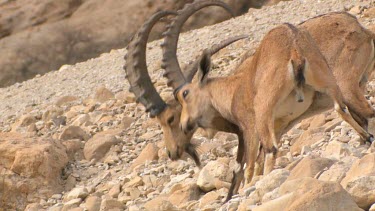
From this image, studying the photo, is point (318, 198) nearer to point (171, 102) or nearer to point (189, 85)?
point (189, 85)

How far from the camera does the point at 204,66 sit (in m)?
9.36

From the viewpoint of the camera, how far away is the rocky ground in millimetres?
6781

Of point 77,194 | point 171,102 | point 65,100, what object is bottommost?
point 65,100

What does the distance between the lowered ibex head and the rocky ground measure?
1.07ft

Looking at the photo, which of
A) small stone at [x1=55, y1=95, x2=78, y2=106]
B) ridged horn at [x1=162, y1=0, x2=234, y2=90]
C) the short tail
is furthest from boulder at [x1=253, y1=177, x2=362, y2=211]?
small stone at [x1=55, y1=95, x2=78, y2=106]

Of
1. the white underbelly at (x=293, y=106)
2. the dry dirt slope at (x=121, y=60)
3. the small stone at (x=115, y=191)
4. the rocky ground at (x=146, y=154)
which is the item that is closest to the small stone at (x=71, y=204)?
the rocky ground at (x=146, y=154)

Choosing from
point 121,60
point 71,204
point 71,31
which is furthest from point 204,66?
point 71,31

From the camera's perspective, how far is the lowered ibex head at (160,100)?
32.6ft

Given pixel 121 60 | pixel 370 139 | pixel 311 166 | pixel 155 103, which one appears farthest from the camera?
pixel 121 60

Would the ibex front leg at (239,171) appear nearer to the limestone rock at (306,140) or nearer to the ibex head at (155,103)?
the limestone rock at (306,140)

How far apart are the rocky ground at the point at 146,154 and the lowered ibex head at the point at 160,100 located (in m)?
0.33

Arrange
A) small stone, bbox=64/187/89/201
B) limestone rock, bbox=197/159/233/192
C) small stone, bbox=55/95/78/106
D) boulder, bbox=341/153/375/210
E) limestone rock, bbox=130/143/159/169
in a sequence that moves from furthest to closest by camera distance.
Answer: small stone, bbox=55/95/78/106 → limestone rock, bbox=130/143/159/169 → small stone, bbox=64/187/89/201 → limestone rock, bbox=197/159/233/192 → boulder, bbox=341/153/375/210

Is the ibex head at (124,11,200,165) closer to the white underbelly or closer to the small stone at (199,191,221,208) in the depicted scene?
the small stone at (199,191,221,208)

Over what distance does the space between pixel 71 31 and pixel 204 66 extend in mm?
11677
